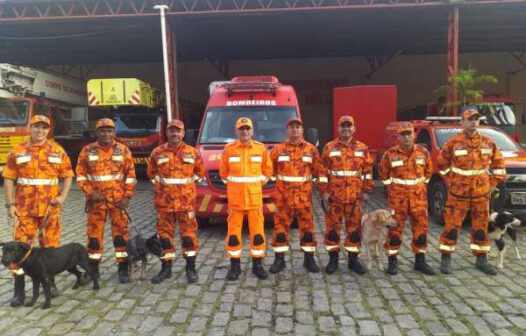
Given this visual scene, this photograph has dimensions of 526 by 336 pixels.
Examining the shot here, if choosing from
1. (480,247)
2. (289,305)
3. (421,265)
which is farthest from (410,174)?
(289,305)

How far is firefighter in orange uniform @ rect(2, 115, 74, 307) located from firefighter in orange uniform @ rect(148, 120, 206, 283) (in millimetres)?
987

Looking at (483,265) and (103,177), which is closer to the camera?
(103,177)

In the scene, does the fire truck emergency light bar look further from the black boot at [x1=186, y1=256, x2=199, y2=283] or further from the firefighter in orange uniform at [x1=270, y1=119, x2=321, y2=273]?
the black boot at [x1=186, y1=256, x2=199, y2=283]

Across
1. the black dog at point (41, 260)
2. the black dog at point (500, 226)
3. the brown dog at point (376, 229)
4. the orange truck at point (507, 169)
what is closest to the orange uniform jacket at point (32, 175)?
the black dog at point (41, 260)

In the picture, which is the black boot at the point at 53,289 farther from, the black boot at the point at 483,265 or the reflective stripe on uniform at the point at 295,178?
the black boot at the point at 483,265

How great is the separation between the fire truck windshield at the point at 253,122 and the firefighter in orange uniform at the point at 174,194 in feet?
7.99

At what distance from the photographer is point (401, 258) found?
528cm

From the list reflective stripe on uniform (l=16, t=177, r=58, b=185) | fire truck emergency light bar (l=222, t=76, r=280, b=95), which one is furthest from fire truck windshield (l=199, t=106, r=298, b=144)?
reflective stripe on uniform (l=16, t=177, r=58, b=185)

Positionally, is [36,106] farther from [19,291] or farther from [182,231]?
[182,231]

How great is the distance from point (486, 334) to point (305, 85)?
886 inches

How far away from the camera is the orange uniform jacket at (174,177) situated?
447cm

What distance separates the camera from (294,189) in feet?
15.5

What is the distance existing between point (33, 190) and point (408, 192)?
13.1 feet

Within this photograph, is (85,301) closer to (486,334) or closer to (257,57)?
(486,334)
